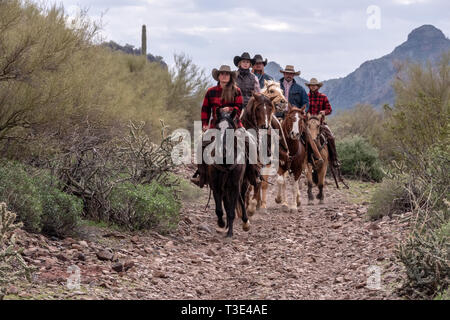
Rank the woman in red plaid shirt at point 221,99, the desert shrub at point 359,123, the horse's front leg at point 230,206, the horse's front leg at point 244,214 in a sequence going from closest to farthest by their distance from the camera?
the horse's front leg at point 230,206 → the woman in red plaid shirt at point 221,99 → the horse's front leg at point 244,214 → the desert shrub at point 359,123

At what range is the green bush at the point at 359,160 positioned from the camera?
2213cm

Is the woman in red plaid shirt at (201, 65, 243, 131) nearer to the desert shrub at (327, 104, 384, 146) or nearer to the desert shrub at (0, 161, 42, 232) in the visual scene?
the desert shrub at (0, 161, 42, 232)

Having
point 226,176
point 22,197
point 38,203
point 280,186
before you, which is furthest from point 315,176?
point 22,197

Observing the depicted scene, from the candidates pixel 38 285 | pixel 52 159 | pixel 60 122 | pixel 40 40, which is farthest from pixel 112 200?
pixel 38 285

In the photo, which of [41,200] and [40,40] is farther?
[40,40]

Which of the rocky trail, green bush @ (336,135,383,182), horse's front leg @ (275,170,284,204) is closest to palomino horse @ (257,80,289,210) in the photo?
horse's front leg @ (275,170,284,204)

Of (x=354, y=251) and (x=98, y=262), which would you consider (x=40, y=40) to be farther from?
(x=354, y=251)

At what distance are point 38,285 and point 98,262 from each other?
145cm

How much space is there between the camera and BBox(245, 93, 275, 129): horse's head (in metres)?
11.5

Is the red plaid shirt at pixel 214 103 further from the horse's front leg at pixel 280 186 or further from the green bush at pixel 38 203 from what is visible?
the horse's front leg at pixel 280 186

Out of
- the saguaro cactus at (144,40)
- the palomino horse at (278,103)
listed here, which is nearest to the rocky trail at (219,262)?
the palomino horse at (278,103)

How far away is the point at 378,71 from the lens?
395ft

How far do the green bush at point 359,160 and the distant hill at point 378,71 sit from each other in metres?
90.2
